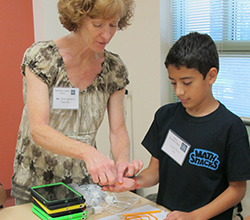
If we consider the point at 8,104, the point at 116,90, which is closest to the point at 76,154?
the point at 116,90

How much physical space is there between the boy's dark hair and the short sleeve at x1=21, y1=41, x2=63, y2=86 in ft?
1.82

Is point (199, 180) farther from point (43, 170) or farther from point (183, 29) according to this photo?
point (183, 29)

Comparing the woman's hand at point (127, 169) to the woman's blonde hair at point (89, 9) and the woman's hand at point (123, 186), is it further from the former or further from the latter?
the woman's blonde hair at point (89, 9)

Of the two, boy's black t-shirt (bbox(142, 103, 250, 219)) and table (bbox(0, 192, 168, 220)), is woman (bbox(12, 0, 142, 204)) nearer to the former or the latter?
table (bbox(0, 192, 168, 220))

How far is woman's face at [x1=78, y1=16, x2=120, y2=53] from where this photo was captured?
147 centimetres

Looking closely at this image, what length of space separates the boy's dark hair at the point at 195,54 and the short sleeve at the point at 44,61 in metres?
0.56

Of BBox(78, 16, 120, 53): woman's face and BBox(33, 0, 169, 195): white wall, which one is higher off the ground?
BBox(78, 16, 120, 53): woman's face

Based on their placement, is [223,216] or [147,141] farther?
[147,141]

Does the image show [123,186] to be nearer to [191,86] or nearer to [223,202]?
[223,202]

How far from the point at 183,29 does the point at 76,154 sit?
6.63 ft

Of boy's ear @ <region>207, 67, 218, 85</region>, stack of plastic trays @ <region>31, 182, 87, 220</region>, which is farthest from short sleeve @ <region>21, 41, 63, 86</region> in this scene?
boy's ear @ <region>207, 67, 218, 85</region>

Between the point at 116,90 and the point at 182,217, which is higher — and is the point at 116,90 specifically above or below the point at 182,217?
above

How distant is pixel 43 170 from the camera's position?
1.68 m

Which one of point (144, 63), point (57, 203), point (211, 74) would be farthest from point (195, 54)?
point (144, 63)
